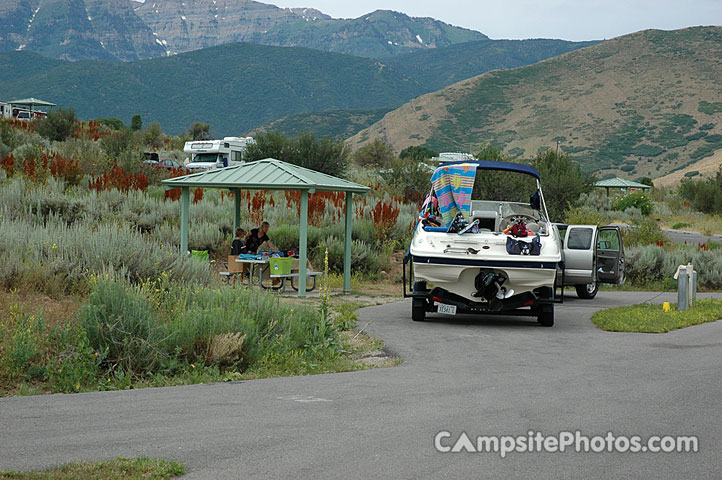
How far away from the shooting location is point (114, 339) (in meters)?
8.75

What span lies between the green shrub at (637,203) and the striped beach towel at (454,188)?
133ft

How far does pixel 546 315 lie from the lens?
44.1 ft

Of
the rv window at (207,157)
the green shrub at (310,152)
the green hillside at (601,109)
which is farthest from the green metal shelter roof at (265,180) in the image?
the green hillside at (601,109)

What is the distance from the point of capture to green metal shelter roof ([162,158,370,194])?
16.0 meters

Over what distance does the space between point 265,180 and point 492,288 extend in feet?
18.1

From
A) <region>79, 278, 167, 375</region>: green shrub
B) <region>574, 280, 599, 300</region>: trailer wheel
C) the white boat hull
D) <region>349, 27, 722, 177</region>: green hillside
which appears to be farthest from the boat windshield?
<region>349, 27, 722, 177</region>: green hillside

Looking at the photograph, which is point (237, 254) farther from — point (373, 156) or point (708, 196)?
point (373, 156)

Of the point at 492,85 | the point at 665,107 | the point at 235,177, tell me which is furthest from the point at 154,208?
the point at 492,85

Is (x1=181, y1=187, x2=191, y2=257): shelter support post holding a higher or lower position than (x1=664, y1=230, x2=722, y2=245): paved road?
higher

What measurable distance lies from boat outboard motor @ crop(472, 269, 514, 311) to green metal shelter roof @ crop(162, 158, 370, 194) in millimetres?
4377

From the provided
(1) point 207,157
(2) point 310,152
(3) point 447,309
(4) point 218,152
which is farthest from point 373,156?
(3) point 447,309

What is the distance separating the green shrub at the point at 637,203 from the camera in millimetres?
53250

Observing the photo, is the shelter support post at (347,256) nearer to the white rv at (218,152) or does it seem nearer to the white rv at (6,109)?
the white rv at (218,152)

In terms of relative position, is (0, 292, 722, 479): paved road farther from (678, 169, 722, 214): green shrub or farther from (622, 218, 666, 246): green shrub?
(678, 169, 722, 214): green shrub
